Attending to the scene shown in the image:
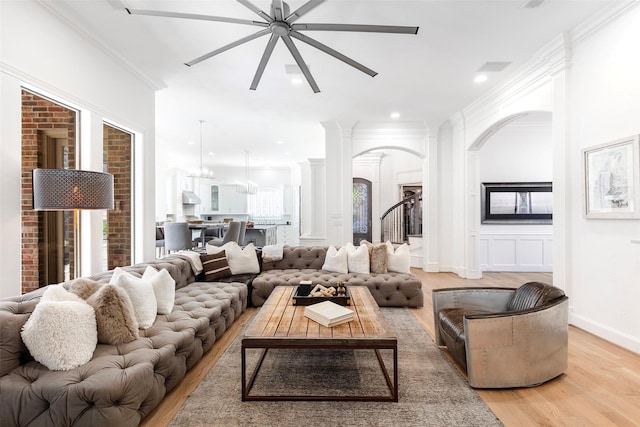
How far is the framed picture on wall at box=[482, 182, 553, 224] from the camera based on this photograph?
6.49m

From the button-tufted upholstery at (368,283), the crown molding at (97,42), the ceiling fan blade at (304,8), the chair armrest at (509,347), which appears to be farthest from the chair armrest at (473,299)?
the crown molding at (97,42)

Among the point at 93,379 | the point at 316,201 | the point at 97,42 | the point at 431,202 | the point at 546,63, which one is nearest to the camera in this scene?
the point at 93,379

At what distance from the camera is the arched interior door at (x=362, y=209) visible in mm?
9758

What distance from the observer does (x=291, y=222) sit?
11.7 metres

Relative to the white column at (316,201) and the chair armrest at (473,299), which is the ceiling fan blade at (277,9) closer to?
the chair armrest at (473,299)

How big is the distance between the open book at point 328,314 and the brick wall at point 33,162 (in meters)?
2.46

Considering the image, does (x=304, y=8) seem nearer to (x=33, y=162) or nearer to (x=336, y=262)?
(x=33, y=162)

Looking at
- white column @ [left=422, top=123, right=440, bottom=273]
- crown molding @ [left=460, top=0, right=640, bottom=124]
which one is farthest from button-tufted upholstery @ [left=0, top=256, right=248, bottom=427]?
white column @ [left=422, top=123, right=440, bottom=273]

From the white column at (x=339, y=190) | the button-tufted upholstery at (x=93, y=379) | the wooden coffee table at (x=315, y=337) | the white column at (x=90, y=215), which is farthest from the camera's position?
the white column at (x=339, y=190)

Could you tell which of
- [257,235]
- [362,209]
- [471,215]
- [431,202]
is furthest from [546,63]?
[257,235]

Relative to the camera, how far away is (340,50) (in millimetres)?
3539

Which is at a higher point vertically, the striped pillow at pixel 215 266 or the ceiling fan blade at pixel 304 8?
the ceiling fan blade at pixel 304 8

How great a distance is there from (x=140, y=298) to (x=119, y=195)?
2324 millimetres

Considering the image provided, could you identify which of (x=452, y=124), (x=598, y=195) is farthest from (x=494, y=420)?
(x=452, y=124)
